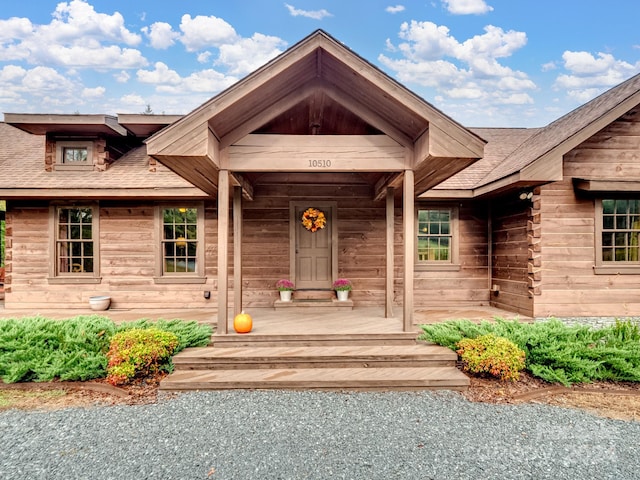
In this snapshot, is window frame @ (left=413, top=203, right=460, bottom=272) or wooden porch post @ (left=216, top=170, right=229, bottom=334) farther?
window frame @ (left=413, top=203, right=460, bottom=272)

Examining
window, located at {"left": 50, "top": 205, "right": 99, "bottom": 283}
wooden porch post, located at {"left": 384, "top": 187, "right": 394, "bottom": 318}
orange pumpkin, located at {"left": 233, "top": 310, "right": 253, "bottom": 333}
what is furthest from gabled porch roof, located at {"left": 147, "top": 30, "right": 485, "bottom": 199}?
window, located at {"left": 50, "top": 205, "right": 99, "bottom": 283}

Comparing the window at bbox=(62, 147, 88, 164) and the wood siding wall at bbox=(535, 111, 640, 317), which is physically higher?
the window at bbox=(62, 147, 88, 164)

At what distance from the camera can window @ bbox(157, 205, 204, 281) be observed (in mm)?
7781

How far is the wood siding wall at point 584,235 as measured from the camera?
6.54 m

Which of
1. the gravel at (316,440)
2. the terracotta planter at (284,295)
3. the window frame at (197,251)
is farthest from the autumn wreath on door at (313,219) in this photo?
the gravel at (316,440)

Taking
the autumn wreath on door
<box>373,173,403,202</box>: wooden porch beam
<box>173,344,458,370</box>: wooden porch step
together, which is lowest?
<box>173,344,458,370</box>: wooden porch step

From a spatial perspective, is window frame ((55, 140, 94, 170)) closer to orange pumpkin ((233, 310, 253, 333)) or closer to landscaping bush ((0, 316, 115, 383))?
landscaping bush ((0, 316, 115, 383))

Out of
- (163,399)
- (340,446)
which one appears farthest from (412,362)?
(163,399)

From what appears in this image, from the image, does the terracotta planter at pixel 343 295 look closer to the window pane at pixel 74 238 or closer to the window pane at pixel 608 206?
the window pane at pixel 608 206

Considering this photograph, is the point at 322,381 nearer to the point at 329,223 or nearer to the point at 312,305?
the point at 312,305

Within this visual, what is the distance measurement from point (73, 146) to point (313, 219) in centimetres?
621

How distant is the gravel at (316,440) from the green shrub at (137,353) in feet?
1.49

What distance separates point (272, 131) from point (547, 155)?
15.9ft

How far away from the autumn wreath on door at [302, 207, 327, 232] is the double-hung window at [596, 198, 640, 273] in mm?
Answer: 5664
